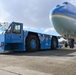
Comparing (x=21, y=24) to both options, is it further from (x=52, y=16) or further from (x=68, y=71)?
(x=68, y=71)

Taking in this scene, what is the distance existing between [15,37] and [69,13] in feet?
16.3

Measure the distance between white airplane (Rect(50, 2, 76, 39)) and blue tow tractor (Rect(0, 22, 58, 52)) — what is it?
1.64 meters

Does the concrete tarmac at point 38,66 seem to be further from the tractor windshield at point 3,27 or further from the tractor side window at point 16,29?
the tractor side window at point 16,29

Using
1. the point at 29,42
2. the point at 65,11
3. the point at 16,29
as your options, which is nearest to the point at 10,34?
the point at 16,29

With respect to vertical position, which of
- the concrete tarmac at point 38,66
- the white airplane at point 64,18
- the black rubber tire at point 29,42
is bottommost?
the concrete tarmac at point 38,66

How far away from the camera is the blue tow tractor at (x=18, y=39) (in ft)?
35.7

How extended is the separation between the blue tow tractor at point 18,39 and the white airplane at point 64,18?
1.64 meters

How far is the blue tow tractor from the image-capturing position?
1088 centimetres

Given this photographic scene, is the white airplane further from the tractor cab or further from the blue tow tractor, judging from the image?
the tractor cab

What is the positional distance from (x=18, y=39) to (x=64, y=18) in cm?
430

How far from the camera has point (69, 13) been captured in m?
13.7

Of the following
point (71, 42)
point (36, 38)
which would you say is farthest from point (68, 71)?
point (71, 42)

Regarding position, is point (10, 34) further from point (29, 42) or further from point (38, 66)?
point (38, 66)

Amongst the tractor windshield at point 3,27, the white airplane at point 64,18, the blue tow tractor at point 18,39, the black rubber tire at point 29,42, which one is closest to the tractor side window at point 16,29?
the blue tow tractor at point 18,39
